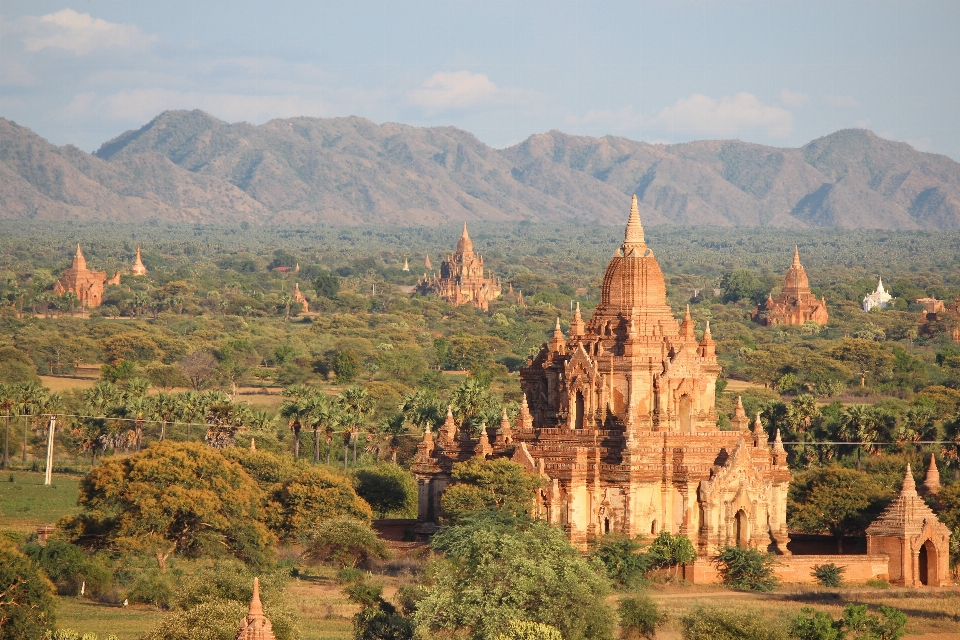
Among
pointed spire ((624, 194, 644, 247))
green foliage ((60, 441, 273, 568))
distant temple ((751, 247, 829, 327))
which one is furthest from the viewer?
distant temple ((751, 247, 829, 327))

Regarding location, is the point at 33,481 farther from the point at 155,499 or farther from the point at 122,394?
the point at 155,499

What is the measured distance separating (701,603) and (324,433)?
3546 cm

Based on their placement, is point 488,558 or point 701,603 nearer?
point 488,558

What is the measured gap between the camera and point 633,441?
60.2m

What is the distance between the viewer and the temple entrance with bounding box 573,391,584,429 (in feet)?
206

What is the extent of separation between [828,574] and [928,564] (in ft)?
11.0

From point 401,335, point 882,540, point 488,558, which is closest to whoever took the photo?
point 488,558

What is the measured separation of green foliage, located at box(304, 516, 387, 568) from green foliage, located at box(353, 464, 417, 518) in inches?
316

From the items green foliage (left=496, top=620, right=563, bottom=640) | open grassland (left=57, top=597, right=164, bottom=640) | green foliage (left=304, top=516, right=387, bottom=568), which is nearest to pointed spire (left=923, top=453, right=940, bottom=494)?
green foliage (left=304, top=516, right=387, bottom=568)

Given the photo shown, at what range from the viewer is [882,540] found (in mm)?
59625

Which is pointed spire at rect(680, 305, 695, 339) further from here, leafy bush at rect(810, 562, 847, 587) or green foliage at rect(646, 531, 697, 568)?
leafy bush at rect(810, 562, 847, 587)

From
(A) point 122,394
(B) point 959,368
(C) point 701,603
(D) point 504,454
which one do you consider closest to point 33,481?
(A) point 122,394

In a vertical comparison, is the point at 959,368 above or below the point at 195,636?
above

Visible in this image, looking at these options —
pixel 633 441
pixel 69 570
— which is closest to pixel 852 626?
pixel 633 441
